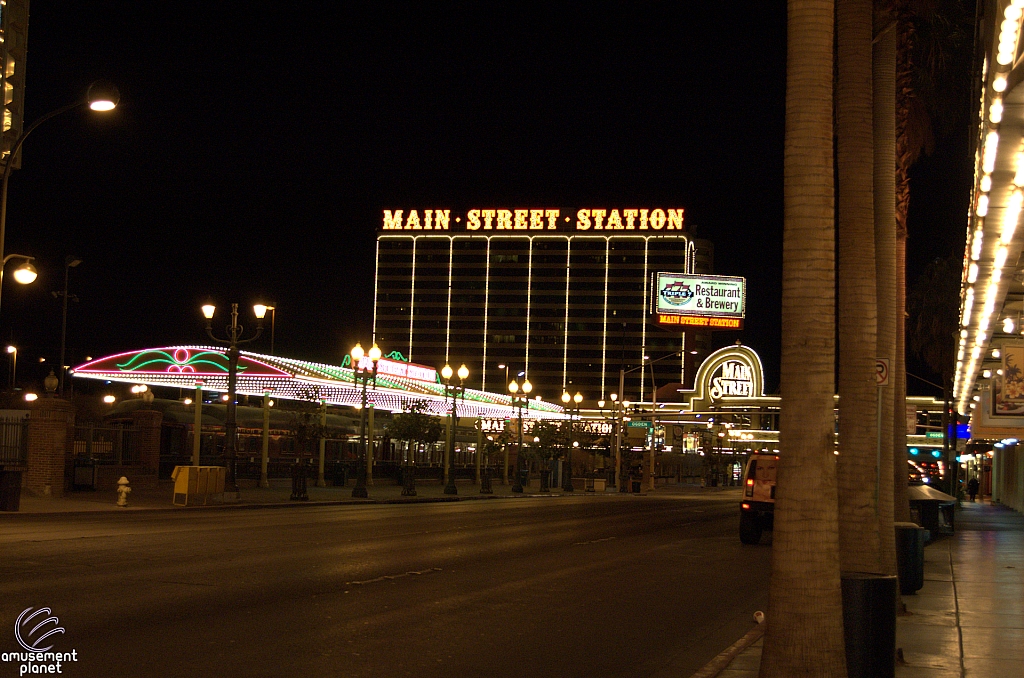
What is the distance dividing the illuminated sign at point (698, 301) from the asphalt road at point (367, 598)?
87.4 meters

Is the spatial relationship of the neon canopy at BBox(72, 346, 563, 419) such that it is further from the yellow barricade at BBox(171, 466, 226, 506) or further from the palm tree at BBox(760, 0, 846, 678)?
the palm tree at BBox(760, 0, 846, 678)

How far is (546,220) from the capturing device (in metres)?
175

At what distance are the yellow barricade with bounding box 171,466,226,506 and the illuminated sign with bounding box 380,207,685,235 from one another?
134 meters

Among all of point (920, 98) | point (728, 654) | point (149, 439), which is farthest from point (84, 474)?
point (728, 654)

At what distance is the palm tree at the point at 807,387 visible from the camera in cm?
725

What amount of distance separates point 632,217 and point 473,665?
163202 mm

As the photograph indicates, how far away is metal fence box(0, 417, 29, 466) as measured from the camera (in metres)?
31.0

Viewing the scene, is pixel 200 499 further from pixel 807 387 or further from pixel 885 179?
pixel 807 387

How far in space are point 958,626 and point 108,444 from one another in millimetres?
31198

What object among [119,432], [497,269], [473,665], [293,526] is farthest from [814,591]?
[497,269]

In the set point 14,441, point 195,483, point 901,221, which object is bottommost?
point 195,483

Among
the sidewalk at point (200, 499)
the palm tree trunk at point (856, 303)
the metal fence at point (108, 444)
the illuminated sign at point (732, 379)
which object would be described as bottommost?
the sidewalk at point (200, 499)

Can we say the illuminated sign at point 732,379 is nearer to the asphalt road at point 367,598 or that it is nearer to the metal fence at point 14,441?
the metal fence at point 14,441

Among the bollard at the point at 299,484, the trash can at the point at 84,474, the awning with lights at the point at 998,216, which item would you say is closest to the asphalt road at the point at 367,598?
the awning with lights at the point at 998,216
